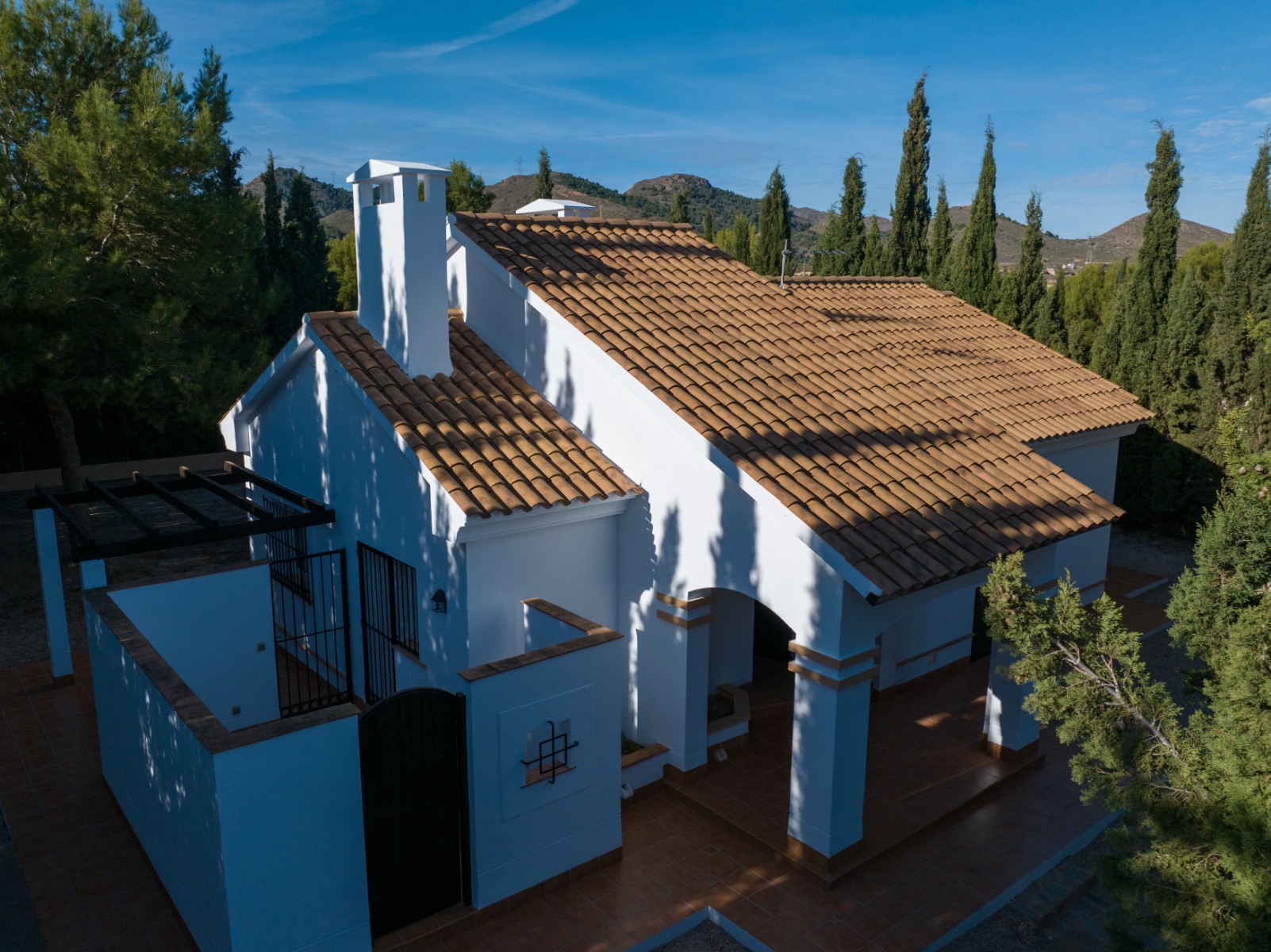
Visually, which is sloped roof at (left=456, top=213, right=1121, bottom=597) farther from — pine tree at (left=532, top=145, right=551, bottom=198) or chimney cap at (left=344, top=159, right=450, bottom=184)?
pine tree at (left=532, top=145, right=551, bottom=198)

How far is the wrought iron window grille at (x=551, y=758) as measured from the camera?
8.34 m

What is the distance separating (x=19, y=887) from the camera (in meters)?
8.56

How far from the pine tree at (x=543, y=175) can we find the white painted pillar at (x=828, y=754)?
119 ft

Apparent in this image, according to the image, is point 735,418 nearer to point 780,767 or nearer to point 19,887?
point 780,767

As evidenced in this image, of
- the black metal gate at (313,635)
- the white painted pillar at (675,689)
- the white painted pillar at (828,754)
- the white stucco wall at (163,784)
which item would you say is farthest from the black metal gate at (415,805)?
the black metal gate at (313,635)

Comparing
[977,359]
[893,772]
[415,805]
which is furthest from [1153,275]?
[415,805]

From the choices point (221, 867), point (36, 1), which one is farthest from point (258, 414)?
point (36, 1)

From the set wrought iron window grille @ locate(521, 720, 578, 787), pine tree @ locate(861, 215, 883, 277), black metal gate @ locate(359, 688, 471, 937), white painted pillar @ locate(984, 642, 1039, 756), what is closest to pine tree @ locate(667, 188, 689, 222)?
pine tree @ locate(861, 215, 883, 277)

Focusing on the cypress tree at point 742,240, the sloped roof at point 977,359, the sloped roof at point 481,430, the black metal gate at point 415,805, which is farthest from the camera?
the cypress tree at point 742,240

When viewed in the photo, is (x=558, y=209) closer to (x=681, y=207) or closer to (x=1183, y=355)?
(x=1183, y=355)

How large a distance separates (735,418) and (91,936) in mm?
8016

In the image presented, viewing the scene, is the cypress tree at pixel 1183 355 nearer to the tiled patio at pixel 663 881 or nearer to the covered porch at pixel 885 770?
the covered porch at pixel 885 770

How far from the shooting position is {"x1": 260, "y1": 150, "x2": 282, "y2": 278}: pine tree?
34000 mm

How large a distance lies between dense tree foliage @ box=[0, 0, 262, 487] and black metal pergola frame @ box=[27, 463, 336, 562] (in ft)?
25.9
